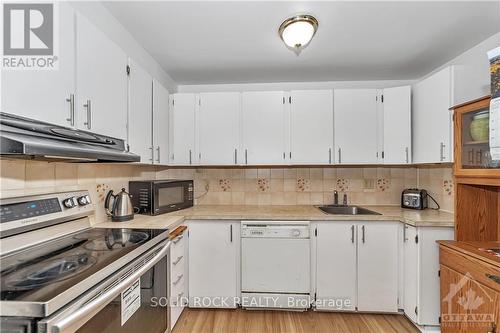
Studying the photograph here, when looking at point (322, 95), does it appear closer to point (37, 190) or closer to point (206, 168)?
point (206, 168)

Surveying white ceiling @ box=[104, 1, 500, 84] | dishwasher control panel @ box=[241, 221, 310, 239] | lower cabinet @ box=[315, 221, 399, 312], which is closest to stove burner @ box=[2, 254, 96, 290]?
dishwasher control panel @ box=[241, 221, 310, 239]

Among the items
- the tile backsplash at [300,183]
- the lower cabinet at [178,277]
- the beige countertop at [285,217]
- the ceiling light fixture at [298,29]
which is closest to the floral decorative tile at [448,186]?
the tile backsplash at [300,183]

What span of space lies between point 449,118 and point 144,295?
96.6 inches

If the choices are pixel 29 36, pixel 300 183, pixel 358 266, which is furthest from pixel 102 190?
pixel 358 266

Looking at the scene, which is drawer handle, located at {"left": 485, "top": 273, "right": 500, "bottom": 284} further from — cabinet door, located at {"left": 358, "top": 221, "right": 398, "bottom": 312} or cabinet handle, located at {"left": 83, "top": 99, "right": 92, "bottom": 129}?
cabinet handle, located at {"left": 83, "top": 99, "right": 92, "bottom": 129}

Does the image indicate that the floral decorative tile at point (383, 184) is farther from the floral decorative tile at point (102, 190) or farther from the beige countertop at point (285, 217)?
the floral decorative tile at point (102, 190)

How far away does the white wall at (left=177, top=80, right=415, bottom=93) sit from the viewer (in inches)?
110

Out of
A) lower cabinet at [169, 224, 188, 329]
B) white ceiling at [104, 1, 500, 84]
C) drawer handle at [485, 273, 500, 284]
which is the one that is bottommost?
lower cabinet at [169, 224, 188, 329]

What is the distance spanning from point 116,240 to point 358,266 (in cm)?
192

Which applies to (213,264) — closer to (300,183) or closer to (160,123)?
(300,183)

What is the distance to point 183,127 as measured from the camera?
256 cm

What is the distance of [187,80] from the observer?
2.77 metres

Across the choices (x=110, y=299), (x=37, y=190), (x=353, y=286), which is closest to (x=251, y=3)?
(x=37, y=190)

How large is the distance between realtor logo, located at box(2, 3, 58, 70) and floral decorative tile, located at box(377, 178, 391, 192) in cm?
293
